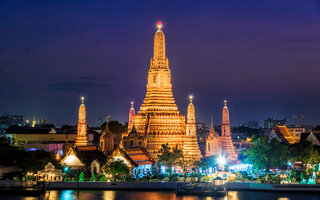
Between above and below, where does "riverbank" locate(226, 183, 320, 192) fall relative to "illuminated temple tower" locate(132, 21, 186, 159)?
below

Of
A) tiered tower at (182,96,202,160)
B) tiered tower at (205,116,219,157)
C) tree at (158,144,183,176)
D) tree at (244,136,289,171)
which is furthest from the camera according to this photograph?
tiered tower at (205,116,219,157)

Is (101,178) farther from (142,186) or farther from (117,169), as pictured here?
(142,186)

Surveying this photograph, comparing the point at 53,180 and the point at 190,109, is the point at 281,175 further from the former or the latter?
the point at 53,180

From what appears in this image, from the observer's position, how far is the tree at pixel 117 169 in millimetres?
53219

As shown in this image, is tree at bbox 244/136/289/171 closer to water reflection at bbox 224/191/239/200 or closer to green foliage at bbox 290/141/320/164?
green foliage at bbox 290/141/320/164

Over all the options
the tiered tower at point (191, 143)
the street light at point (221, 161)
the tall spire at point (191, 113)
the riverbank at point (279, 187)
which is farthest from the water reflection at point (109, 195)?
the tall spire at point (191, 113)

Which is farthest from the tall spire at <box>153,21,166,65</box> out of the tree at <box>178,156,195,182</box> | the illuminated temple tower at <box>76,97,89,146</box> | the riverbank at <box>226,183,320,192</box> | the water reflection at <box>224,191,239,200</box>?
the water reflection at <box>224,191,239,200</box>

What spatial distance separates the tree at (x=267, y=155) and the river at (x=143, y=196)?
971 cm

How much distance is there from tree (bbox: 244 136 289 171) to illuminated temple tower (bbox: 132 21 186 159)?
806 centimetres

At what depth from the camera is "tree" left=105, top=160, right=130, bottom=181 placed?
53.2m

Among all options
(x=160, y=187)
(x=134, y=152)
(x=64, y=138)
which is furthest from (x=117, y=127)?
(x=160, y=187)

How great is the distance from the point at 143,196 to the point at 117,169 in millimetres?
5940

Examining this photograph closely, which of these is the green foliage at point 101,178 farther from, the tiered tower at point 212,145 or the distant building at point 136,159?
the tiered tower at point 212,145

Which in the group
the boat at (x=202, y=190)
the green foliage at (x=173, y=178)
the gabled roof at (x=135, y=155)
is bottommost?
the boat at (x=202, y=190)
